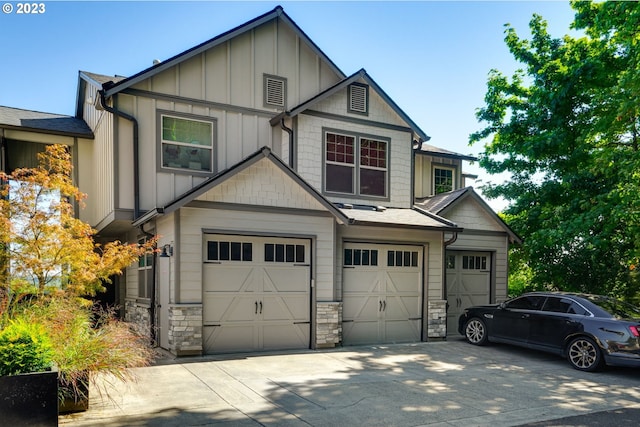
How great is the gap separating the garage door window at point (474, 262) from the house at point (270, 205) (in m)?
0.07

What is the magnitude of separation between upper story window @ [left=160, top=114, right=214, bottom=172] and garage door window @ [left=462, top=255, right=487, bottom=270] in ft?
26.1

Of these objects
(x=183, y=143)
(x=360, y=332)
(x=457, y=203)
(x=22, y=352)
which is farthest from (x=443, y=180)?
(x=22, y=352)

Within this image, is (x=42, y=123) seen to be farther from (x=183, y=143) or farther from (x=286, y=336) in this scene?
(x=286, y=336)

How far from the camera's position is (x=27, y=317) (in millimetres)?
6344

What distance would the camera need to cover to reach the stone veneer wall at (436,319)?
40.2 ft

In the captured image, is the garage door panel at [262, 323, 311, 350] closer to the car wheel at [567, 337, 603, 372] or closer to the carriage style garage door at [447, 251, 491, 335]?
the carriage style garage door at [447, 251, 491, 335]

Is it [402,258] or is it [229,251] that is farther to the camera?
[402,258]

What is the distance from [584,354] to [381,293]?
15.6 feet

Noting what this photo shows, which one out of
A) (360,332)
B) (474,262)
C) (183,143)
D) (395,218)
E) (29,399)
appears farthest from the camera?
(474,262)

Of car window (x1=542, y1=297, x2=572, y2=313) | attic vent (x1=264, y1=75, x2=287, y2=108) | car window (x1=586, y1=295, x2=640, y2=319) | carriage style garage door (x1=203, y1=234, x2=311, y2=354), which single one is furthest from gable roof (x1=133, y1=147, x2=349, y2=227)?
car window (x1=586, y1=295, x2=640, y2=319)

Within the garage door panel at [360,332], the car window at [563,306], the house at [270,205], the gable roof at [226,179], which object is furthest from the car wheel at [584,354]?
the gable roof at [226,179]

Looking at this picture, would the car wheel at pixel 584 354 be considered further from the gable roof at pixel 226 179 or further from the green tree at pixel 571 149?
the gable roof at pixel 226 179

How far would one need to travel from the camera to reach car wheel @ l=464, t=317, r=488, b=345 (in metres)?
11.3

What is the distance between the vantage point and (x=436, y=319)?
12312 mm
